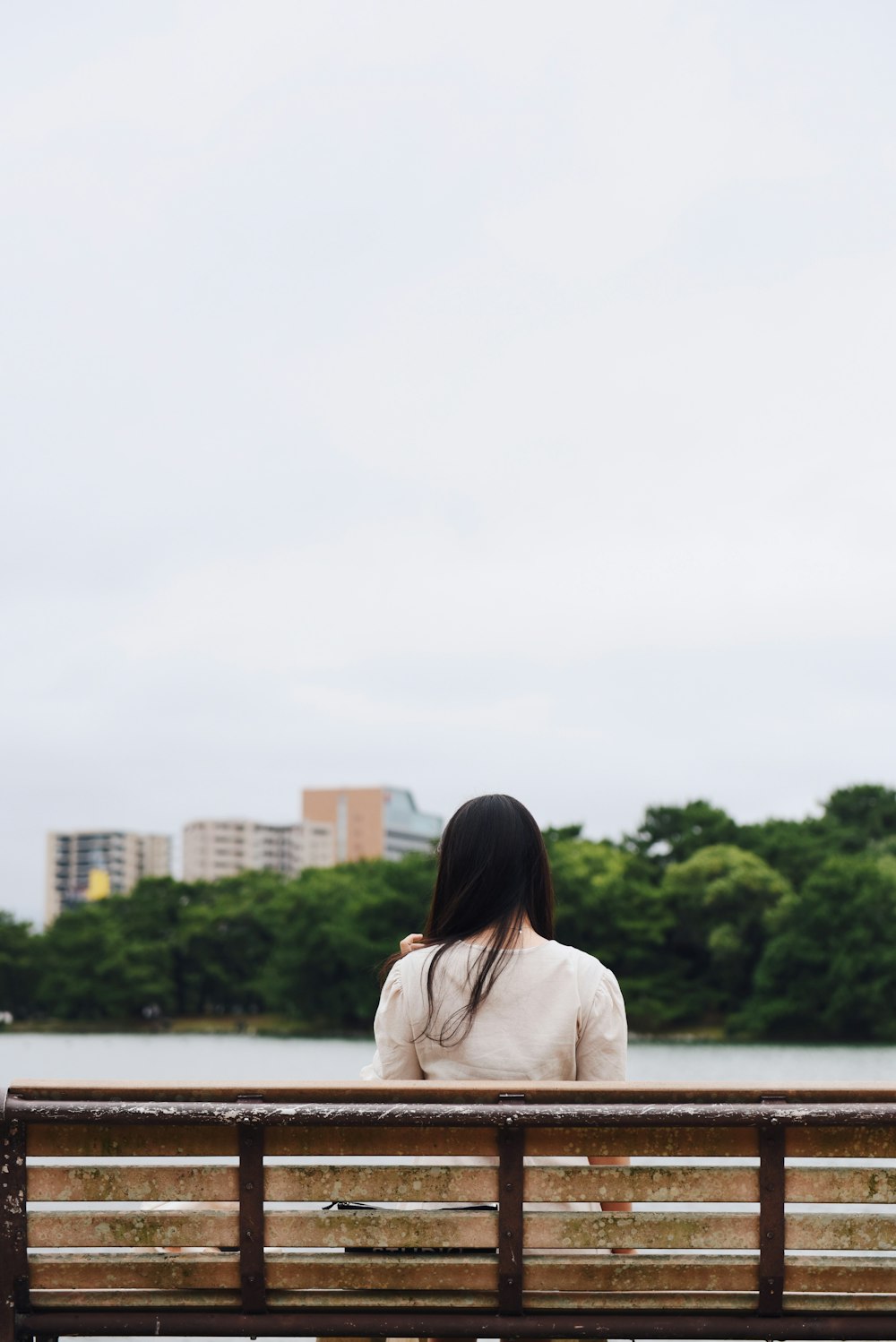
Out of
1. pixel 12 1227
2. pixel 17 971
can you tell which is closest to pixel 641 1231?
pixel 12 1227

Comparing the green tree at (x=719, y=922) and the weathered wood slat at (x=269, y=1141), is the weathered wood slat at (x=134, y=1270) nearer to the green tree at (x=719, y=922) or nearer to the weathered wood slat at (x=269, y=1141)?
the weathered wood slat at (x=269, y=1141)

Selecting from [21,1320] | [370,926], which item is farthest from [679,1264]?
[370,926]

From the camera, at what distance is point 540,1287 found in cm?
363


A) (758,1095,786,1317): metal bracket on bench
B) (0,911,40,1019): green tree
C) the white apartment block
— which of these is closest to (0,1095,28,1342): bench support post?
(758,1095,786,1317): metal bracket on bench

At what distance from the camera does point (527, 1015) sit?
3799 millimetres

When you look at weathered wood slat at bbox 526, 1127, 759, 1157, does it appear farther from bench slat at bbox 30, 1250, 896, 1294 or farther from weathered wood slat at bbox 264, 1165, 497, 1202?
bench slat at bbox 30, 1250, 896, 1294

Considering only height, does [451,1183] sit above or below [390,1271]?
above

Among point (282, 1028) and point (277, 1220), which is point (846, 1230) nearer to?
point (277, 1220)

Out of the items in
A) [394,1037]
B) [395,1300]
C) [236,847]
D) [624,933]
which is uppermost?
[394,1037]

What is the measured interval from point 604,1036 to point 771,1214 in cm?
53

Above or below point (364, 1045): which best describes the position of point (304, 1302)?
above

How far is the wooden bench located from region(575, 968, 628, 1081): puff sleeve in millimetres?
237

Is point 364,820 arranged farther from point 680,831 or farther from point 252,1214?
point 252,1214

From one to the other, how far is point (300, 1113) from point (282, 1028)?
2898 inches
